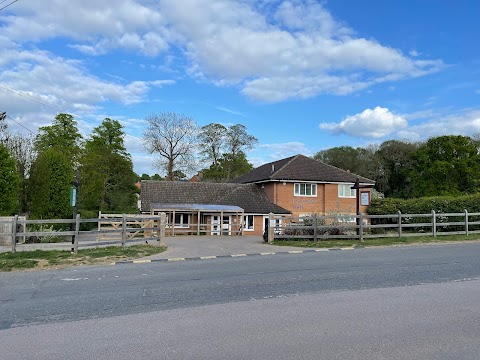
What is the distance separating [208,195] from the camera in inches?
1569

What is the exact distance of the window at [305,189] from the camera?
3966cm

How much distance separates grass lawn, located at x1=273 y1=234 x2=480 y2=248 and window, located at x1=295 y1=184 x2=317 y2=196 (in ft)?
65.8

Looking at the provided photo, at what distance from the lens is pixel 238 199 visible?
38.4 meters

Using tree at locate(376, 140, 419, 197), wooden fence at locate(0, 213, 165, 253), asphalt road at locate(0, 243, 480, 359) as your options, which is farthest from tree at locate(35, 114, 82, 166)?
tree at locate(376, 140, 419, 197)

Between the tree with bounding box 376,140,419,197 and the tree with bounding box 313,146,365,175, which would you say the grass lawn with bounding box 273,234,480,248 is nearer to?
the tree with bounding box 376,140,419,197

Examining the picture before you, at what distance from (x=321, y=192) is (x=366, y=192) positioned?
4.43 m

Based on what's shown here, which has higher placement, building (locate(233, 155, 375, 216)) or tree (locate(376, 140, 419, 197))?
tree (locate(376, 140, 419, 197))

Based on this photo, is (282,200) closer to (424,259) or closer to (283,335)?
(424,259)

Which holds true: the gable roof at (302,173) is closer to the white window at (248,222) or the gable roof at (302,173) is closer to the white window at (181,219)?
the white window at (248,222)

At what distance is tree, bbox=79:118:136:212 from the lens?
42.7 metres

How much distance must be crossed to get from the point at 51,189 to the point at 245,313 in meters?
26.6

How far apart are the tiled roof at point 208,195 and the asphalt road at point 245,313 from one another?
26.0 m

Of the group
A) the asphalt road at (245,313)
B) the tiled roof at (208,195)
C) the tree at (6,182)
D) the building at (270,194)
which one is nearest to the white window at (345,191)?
the building at (270,194)

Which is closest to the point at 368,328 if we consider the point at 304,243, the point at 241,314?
the point at 241,314
